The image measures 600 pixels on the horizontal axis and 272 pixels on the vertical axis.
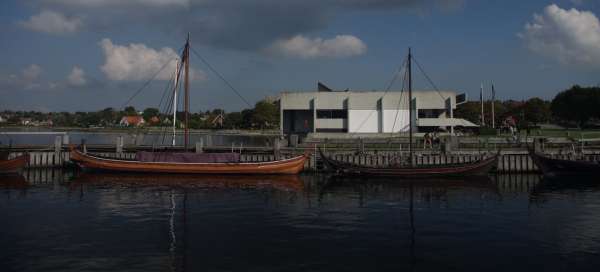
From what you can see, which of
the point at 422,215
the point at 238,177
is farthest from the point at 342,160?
the point at 422,215

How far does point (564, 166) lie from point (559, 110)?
78338 mm

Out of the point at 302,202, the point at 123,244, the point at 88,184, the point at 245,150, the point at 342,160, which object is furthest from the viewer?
the point at 245,150

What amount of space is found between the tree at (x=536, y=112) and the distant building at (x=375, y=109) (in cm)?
5067

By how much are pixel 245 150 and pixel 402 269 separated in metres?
33.9

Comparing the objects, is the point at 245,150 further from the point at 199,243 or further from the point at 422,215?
the point at 199,243

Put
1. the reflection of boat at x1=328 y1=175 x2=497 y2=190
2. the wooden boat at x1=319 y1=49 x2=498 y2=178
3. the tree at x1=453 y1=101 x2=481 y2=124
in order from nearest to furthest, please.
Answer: the reflection of boat at x1=328 y1=175 x2=497 y2=190
the wooden boat at x1=319 y1=49 x2=498 y2=178
the tree at x1=453 y1=101 x2=481 y2=124

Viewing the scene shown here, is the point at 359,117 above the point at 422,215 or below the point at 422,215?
above

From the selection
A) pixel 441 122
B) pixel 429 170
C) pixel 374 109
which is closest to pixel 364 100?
pixel 374 109

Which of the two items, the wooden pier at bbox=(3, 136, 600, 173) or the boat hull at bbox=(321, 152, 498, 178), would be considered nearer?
the boat hull at bbox=(321, 152, 498, 178)

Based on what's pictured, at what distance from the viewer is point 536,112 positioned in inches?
4557

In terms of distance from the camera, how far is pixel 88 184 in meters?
35.2

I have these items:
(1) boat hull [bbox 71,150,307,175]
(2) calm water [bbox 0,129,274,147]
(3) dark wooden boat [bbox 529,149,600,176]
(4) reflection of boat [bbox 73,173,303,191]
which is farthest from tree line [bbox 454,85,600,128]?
(4) reflection of boat [bbox 73,173,303,191]

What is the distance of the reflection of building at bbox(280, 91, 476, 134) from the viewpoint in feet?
237

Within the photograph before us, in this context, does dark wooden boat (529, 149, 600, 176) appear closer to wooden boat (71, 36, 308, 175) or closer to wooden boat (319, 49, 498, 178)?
wooden boat (319, 49, 498, 178)
